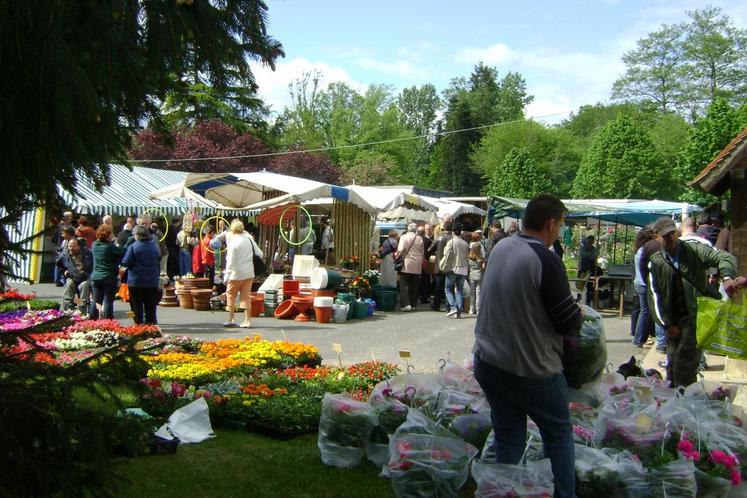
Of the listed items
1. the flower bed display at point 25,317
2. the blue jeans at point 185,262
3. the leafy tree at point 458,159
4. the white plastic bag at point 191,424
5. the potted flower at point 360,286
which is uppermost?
the leafy tree at point 458,159

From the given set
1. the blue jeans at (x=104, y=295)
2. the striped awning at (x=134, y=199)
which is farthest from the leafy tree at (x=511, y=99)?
the blue jeans at (x=104, y=295)

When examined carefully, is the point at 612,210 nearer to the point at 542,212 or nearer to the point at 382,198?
the point at 382,198

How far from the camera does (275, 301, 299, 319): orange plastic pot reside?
49.1ft

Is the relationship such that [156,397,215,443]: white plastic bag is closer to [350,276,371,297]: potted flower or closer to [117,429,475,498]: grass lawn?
[117,429,475,498]: grass lawn

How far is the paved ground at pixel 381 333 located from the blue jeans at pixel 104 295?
105 centimetres

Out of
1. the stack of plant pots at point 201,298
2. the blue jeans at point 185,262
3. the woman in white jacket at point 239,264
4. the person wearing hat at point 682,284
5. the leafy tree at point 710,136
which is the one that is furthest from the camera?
the leafy tree at point 710,136

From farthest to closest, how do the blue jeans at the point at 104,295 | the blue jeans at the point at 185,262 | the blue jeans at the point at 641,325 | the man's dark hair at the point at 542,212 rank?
the blue jeans at the point at 185,262, the blue jeans at the point at 104,295, the blue jeans at the point at 641,325, the man's dark hair at the point at 542,212

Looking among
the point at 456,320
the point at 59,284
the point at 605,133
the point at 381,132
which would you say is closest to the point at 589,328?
the point at 456,320

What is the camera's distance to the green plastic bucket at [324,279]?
15.2m

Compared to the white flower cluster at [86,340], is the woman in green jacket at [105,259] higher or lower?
higher

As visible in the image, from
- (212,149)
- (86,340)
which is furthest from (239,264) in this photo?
(212,149)

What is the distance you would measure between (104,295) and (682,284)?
9521mm

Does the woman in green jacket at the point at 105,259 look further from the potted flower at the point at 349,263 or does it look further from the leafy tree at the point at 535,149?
the leafy tree at the point at 535,149

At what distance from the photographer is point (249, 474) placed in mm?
5383
